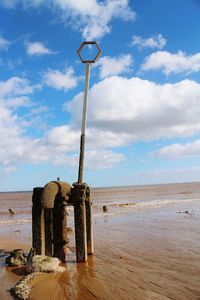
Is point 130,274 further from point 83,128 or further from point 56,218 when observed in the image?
point 83,128

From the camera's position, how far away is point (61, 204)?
29.2 feet

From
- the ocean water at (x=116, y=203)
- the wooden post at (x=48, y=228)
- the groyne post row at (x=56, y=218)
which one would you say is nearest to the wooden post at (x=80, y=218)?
the groyne post row at (x=56, y=218)

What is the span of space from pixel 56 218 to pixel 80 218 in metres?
0.77

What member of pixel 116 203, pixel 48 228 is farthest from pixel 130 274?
pixel 116 203

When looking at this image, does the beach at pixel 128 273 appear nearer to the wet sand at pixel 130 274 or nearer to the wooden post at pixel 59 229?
the wet sand at pixel 130 274

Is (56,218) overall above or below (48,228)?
above

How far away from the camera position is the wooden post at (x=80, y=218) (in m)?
8.70

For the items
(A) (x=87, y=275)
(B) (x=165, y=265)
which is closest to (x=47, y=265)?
(A) (x=87, y=275)

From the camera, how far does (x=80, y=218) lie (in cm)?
870

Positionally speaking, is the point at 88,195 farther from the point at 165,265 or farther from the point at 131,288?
the point at 131,288

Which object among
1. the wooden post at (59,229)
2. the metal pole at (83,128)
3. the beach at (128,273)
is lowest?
the beach at (128,273)

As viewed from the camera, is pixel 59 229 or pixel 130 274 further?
pixel 59 229

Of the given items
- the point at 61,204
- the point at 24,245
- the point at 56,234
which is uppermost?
the point at 61,204

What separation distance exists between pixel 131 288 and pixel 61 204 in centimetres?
307
